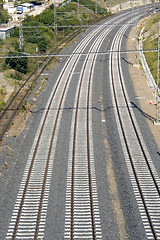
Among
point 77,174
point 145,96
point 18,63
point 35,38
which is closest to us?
point 77,174

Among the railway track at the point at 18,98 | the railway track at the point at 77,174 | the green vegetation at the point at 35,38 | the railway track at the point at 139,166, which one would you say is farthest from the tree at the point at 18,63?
the railway track at the point at 139,166

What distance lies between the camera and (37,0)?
109m

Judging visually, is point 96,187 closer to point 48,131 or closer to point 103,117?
point 48,131

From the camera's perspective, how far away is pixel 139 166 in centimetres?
2073

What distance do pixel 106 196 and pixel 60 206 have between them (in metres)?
2.52

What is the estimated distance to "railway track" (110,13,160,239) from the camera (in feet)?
53.6

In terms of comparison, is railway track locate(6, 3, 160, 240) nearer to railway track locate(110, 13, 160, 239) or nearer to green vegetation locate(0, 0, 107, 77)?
railway track locate(110, 13, 160, 239)

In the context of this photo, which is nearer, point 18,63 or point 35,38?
point 18,63

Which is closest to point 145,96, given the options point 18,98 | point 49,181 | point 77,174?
point 18,98

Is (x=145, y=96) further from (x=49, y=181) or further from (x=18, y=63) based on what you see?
(x=49, y=181)

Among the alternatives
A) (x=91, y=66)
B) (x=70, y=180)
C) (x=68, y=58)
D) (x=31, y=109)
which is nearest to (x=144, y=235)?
(x=70, y=180)

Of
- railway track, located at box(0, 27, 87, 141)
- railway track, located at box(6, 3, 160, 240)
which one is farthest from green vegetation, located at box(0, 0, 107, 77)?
railway track, located at box(6, 3, 160, 240)

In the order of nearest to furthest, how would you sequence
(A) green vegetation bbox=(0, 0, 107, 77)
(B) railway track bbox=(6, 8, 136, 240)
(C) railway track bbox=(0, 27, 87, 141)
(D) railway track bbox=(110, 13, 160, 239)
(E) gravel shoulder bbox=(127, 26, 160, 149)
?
(B) railway track bbox=(6, 8, 136, 240), (D) railway track bbox=(110, 13, 160, 239), (E) gravel shoulder bbox=(127, 26, 160, 149), (C) railway track bbox=(0, 27, 87, 141), (A) green vegetation bbox=(0, 0, 107, 77)

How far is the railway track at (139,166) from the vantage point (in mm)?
16344
